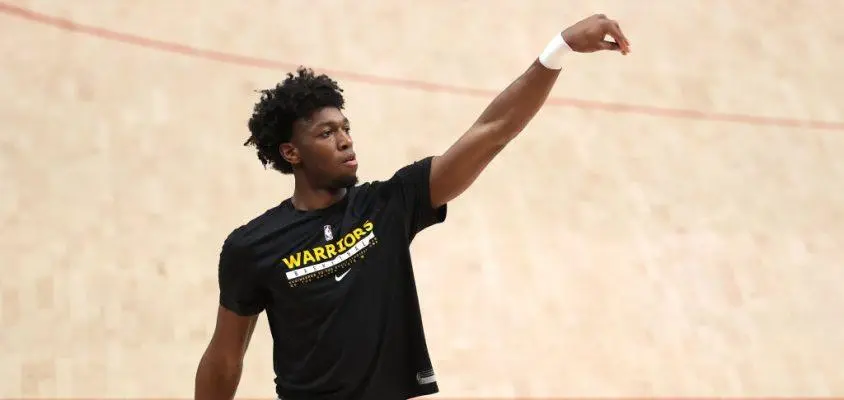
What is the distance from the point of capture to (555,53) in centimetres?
198

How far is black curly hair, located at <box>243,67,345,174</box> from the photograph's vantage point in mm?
2264

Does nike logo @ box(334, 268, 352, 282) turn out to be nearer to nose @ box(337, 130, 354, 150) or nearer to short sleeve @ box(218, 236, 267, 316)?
short sleeve @ box(218, 236, 267, 316)

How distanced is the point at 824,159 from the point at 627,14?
1.29m

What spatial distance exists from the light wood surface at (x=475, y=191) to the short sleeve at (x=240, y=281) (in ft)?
6.00

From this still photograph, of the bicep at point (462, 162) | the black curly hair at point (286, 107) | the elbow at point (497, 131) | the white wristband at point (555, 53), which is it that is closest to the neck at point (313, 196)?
the black curly hair at point (286, 107)

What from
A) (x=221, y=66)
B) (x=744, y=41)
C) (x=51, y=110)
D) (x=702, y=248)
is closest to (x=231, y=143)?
(x=221, y=66)

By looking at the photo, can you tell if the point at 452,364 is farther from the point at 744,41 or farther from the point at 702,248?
the point at 744,41

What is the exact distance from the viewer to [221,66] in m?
4.87

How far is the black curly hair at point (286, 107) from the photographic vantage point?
89.1 inches

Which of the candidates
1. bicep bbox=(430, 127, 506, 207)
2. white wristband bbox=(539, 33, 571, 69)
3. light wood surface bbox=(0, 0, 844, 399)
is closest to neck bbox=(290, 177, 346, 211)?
bicep bbox=(430, 127, 506, 207)

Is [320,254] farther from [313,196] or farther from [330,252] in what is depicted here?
[313,196]

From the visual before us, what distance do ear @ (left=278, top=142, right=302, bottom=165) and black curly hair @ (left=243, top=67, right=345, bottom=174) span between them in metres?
0.02

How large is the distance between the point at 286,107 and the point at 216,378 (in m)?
0.61

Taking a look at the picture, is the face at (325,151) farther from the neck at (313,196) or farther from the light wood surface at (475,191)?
the light wood surface at (475,191)
